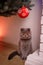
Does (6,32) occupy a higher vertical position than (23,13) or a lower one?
lower

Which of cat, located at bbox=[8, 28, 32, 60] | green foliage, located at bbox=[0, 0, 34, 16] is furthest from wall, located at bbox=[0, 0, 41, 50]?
green foliage, located at bbox=[0, 0, 34, 16]

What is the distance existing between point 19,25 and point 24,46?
0.24 metres

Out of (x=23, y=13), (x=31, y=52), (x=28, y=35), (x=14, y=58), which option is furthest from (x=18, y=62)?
(x=23, y=13)

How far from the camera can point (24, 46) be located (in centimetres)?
158

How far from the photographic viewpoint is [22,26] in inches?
63.8

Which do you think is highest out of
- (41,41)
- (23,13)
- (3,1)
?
(3,1)

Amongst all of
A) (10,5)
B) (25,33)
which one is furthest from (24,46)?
(10,5)

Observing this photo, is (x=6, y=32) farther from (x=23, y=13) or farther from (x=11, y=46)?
(x=23, y=13)

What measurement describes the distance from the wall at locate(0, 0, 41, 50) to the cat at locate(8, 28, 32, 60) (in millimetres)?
64

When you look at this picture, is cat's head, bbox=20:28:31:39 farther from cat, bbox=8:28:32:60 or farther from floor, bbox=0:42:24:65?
floor, bbox=0:42:24:65

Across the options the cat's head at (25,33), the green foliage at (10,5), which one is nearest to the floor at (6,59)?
the cat's head at (25,33)

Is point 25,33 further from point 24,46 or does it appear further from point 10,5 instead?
point 10,5

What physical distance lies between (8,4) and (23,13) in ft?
0.55

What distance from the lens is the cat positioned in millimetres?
1526
